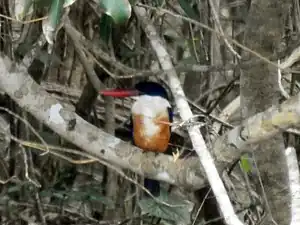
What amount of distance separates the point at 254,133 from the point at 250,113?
1.53ft

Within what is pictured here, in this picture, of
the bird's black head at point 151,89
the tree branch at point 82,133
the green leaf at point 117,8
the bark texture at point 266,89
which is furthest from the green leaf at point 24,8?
the bird's black head at point 151,89

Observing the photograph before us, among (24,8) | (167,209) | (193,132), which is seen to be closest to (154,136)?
(167,209)

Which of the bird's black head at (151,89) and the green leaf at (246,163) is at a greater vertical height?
the bird's black head at (151,89)

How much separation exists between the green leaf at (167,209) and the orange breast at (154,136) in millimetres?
212

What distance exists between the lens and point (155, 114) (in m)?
2.75

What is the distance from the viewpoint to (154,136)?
8.88 feet

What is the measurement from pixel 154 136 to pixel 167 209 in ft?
1.06

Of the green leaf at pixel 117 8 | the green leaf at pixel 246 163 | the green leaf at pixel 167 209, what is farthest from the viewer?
the green leaf at pixel 246 163

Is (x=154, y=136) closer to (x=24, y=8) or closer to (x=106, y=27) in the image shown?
(x=106, y=27)

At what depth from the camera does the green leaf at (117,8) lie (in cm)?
159

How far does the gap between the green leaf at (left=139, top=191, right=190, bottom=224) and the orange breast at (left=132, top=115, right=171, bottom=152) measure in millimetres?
212

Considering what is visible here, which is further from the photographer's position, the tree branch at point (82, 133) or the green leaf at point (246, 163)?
the green leaf at point (246, 163)

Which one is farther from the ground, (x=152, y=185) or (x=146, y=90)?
(x=146, y=90)

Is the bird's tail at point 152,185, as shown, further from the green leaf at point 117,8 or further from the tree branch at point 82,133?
the green leaf at point 117,8
